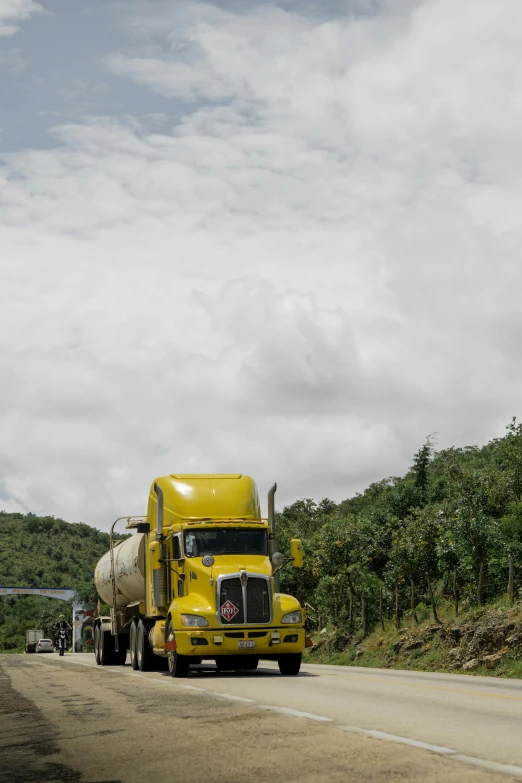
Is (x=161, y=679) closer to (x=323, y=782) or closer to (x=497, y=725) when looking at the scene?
(x=497, y=725)

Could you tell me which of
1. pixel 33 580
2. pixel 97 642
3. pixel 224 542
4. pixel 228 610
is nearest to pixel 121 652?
pixel 97 642

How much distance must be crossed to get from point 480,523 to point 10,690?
2227 cm

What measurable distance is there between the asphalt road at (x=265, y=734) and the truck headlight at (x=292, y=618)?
328 centimetres

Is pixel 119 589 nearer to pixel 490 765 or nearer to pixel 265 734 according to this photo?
pixel 265 734

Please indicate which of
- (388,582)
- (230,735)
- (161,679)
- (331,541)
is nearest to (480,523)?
(388,582)

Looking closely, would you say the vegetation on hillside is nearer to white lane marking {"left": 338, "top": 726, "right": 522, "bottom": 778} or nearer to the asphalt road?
the asphalt road

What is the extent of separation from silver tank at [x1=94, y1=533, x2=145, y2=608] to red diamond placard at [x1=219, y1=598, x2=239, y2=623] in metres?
4.54

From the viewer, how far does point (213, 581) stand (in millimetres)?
21312

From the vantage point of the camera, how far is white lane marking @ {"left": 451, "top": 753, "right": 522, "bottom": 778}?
775 centimetres

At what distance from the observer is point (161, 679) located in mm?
21031

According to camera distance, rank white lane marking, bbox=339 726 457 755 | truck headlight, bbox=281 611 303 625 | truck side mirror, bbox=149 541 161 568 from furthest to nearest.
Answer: truck side mirror, bbox=149 541 161 568 → truck headlight, bbox=281 611 303 625 → white lane marking, bbox=339 726 457 755

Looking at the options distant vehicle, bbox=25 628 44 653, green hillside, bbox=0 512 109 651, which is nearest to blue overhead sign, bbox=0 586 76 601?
green hillside, bbox=0 512 109 651

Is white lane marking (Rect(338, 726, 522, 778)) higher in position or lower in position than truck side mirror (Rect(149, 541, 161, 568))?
lower

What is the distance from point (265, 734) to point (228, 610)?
35.5ft
